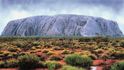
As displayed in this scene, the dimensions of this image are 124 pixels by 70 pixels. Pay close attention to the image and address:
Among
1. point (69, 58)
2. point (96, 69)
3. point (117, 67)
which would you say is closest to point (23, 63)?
point (69, 58)

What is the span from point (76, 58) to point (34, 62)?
305 centimetres

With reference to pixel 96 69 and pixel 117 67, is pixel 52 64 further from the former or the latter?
pixel 117 67

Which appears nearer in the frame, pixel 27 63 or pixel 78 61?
pixel 78 61

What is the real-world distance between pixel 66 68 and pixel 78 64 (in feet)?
10.6

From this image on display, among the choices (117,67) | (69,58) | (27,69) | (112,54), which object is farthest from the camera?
(112,54)

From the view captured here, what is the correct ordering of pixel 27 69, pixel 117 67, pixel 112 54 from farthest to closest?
pixel 112 54 < pixel 27 69 < pixel 117 67

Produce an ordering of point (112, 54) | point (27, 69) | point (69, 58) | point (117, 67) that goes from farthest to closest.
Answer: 1. point (112, 54)
2. point (69, 58)
3. point (27, 69)
4. point (117, 67)

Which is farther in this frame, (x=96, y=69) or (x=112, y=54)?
(x=112, y=54)

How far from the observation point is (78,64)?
2564 cm

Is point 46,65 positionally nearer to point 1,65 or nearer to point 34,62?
point 34,62

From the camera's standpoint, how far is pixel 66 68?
22.5 meters

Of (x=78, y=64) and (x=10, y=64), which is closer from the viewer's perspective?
(x=78, y=64)

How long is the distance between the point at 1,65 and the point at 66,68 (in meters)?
7.01

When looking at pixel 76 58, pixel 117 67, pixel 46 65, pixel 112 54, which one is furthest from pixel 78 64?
pixel 112 54
